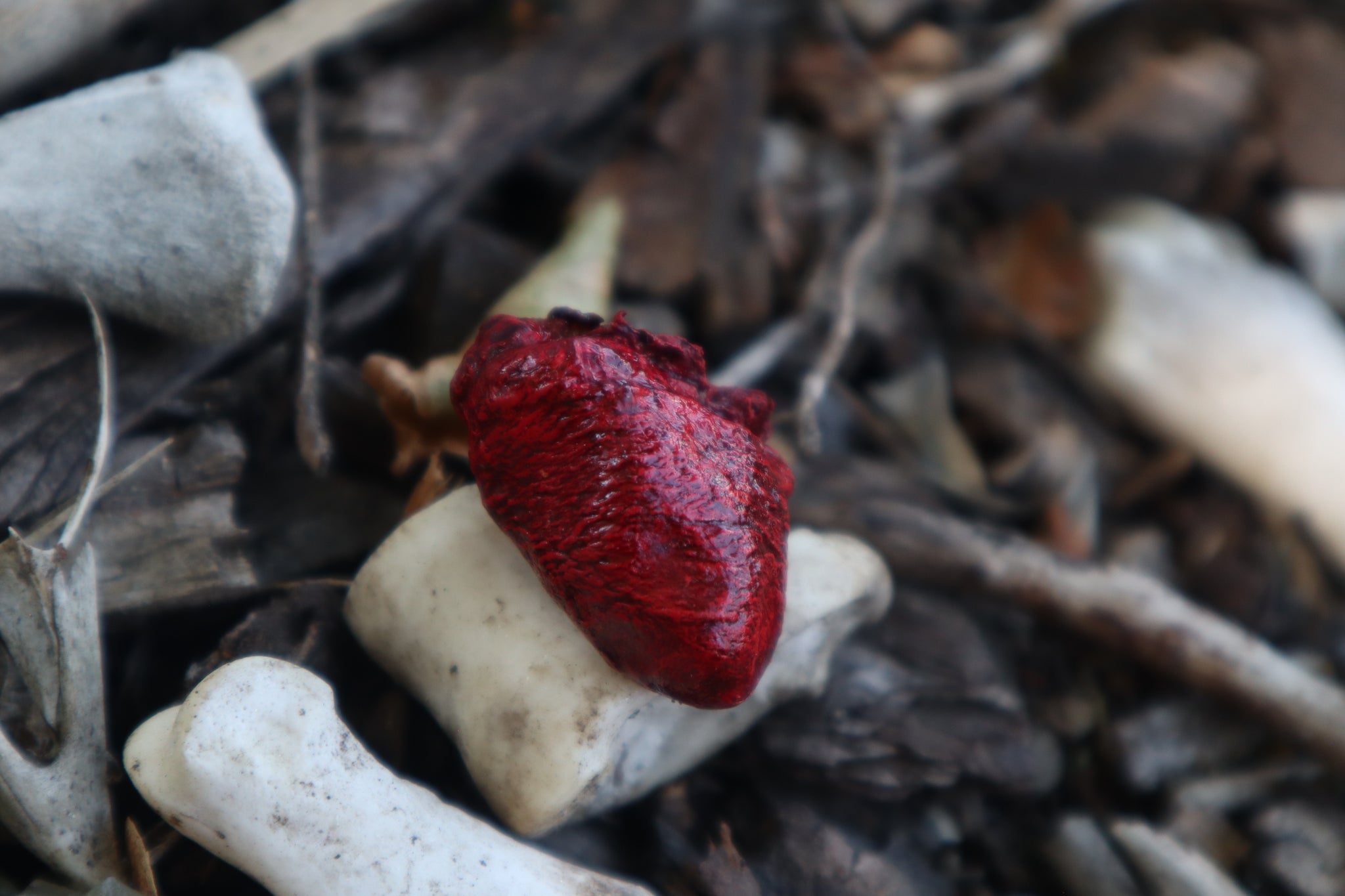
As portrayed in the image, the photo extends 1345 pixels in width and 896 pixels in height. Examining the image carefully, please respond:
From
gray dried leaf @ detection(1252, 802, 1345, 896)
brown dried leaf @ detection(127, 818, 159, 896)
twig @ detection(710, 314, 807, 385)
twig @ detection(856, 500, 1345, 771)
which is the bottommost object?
gray dried leaf @ detection(1252, 802, 1345, 896)

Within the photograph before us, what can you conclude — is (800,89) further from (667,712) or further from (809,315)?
(667,712)

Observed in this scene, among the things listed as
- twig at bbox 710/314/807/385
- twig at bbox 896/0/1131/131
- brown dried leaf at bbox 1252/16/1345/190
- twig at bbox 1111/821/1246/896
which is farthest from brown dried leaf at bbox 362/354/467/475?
brown dried leaf at bbox 1252/16/1345/190

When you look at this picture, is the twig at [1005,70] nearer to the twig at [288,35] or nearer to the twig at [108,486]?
the twig at [288,35]

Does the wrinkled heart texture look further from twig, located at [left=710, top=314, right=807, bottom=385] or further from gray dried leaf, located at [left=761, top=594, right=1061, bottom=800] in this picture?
twig, located at [left=710, top=314, right=807, bottom=385]

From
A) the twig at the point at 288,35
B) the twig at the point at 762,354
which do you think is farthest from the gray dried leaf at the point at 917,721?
the twig at the point at 288,35

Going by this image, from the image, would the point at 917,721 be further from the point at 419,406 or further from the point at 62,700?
the point at 62,700

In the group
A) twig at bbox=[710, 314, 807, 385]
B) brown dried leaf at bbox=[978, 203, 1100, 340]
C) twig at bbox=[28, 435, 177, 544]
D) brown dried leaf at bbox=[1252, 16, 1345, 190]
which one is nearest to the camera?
twig at bbox=[28, 435, 177, 544]

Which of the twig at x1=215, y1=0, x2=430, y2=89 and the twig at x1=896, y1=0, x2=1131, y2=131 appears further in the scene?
the twig at x1=896, y1=0, x2=1131, y2=131
